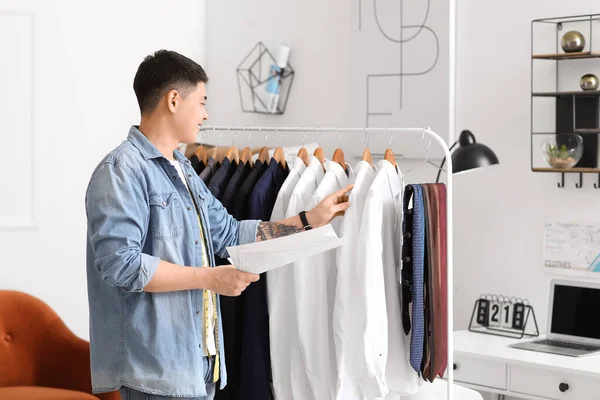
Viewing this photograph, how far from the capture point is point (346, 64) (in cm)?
393

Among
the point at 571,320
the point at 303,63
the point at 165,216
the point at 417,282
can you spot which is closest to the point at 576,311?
the point at 571,320

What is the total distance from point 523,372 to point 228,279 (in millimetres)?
1566

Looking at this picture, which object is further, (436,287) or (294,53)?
(294,53)

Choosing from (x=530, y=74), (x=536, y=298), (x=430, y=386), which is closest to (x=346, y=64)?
(x=530, y=74)

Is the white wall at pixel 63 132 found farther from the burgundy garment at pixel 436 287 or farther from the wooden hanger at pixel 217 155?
the burgundy garment at pixel 436 287

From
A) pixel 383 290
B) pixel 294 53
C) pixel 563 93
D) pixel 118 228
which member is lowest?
pixel 383 290

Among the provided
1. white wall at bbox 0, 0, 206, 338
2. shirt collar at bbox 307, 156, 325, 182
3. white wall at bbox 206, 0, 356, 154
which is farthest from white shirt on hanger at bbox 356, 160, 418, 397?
white wall at bbox 0, 0, 206, 338

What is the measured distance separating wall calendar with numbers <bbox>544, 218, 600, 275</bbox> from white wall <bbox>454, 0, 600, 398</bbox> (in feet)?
0.13

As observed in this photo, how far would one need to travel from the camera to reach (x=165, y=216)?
6.62 feet

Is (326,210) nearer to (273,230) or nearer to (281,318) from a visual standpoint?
(273,230)

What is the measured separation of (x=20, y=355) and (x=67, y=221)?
66 centimetres

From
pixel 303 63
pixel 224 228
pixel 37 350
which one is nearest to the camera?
pixel 224 228

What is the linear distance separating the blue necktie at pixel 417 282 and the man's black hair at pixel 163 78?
765 millimetres

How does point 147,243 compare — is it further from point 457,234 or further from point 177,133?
point 457,234
